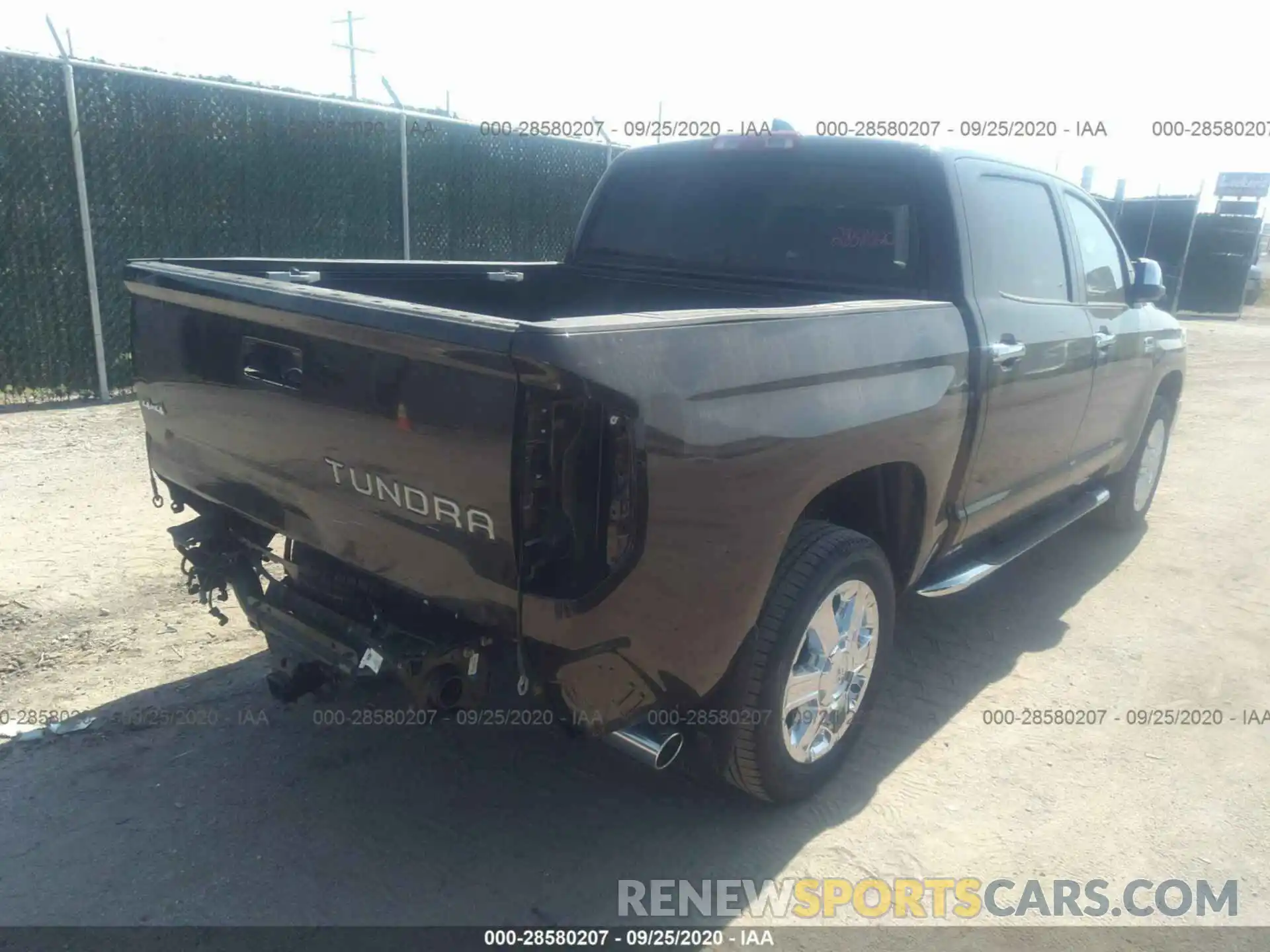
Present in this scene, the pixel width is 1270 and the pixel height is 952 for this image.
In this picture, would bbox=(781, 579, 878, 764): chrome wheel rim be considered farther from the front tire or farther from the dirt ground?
the dirt ground

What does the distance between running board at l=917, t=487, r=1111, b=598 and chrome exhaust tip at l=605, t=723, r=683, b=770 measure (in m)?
1.47

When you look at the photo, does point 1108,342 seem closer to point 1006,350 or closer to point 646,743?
point 1006,350

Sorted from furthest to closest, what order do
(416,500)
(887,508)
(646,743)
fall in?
(887,508), (646,743), (416,500)

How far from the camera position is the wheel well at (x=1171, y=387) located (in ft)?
19.4

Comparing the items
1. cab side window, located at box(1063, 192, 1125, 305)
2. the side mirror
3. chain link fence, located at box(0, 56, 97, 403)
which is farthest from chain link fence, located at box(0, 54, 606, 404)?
the side mirror

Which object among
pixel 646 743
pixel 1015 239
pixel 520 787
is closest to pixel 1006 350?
pixel 1015 239

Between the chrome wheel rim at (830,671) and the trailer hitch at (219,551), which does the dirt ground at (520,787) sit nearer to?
the chrome wheel rim at (830,671)

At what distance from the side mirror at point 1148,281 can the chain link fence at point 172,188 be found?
680 centimetres

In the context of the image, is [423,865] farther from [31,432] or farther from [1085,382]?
[31,432]

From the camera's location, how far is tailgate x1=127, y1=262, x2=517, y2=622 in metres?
2.19

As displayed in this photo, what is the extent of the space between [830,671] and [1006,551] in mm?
1488

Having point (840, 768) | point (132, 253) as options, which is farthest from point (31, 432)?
point (840, 768)

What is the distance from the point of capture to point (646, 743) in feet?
8.14

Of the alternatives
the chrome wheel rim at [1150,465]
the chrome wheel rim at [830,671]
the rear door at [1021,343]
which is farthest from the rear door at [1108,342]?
the chrome wheel rim at [830,671]
